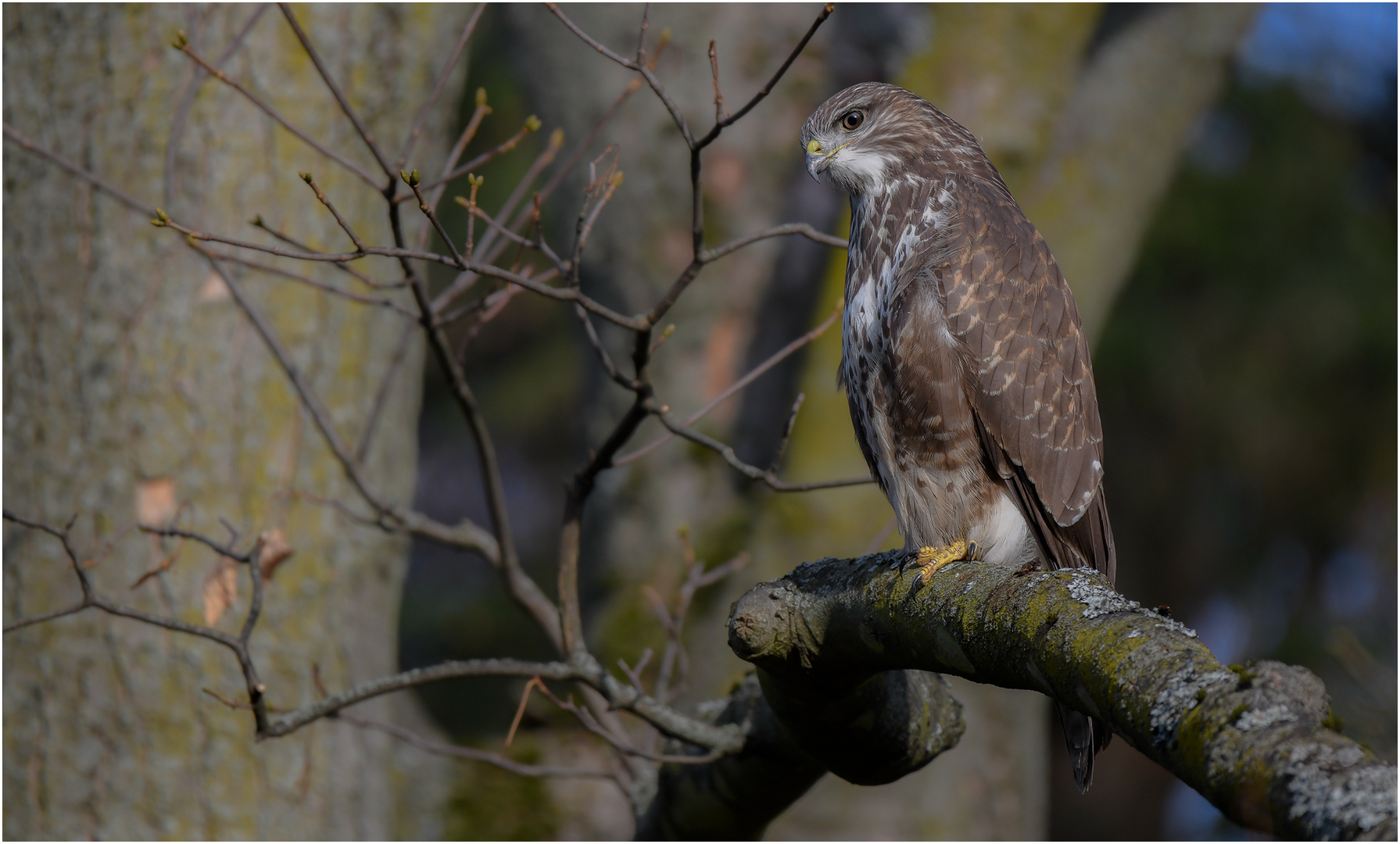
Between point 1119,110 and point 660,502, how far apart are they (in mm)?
2494

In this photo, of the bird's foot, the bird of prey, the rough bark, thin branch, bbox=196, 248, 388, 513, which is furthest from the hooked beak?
the rough bark

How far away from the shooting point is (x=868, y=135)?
2.86 meters

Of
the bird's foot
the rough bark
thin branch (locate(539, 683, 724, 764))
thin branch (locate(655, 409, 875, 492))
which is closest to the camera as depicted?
the bird's foot

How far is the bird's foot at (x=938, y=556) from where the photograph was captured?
6.15 feet

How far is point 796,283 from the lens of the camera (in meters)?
4.68

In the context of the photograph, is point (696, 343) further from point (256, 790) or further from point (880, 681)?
point (880, 681)

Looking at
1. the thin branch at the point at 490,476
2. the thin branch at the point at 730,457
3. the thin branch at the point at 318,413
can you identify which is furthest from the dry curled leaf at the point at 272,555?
the thin branch at the point at 730,457

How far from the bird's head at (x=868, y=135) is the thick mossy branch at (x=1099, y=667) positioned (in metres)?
1.13

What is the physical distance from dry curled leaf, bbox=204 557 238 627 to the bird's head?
6.71 feet

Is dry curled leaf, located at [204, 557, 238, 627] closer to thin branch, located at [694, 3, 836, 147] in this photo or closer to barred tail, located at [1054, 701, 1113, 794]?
thin branch, located at [694, 3, 836, 147]

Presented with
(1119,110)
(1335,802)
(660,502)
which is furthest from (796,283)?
(1335,802)

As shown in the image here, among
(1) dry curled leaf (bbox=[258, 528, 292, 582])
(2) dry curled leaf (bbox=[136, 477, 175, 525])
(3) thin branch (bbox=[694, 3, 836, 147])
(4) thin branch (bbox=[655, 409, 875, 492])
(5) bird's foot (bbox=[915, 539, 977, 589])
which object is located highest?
(3) thin branch (bbox=[694, 3, 836, 147])

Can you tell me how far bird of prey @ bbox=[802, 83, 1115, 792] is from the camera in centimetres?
245

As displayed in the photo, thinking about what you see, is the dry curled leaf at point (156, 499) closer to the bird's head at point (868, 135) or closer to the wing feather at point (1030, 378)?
the bird's head at point (868, 135)
